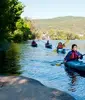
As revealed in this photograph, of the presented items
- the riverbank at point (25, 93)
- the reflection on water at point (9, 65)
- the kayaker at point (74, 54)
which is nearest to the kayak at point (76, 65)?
the kayaker at point (74, 54)

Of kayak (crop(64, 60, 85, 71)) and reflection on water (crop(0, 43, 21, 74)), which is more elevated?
kayak (crop(64, 60, 85, 71))

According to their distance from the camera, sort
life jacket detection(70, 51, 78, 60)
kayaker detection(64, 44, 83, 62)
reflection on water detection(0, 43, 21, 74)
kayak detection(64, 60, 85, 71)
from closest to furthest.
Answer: kayak detection(64, 60, 85, 71)
reflection on water detection(0, 43, 21, 74)
kayaker detection(64, 44, 83, 62)
life jacket detection(70, 51, 78, 60)

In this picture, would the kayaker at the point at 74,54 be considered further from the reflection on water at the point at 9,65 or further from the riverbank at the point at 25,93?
the riverbank at the point at 25,93

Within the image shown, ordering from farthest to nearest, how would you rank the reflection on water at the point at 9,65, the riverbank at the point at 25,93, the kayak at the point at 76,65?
the reflection on water at the point at 9,65 → the kayak at the point at 76,65 → the riverbank at the point at 25,93

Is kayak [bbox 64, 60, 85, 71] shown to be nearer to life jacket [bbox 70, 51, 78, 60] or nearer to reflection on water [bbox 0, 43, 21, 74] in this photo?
life jacket [bbox 70, 51, 78, 60]

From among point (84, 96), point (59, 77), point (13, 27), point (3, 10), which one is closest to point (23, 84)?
point (84, 96)

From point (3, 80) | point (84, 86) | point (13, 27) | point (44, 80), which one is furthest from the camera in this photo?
point (13, 27)

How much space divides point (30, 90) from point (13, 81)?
9.00 ft

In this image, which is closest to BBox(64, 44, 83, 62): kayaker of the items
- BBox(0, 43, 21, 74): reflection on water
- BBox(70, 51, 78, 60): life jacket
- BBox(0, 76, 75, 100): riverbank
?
BBox(70, 51, 78, 60): life jacket

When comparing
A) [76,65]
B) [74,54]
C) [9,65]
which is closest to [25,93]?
[76,65]

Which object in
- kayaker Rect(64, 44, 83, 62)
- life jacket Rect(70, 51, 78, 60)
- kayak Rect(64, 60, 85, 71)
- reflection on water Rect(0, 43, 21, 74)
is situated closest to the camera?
kayak Rect(64, 60, 85, 71)

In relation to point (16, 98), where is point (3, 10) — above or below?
above

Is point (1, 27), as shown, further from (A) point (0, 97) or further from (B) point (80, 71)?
(A) point (0, 97)

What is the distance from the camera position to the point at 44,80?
2320 centimetres
